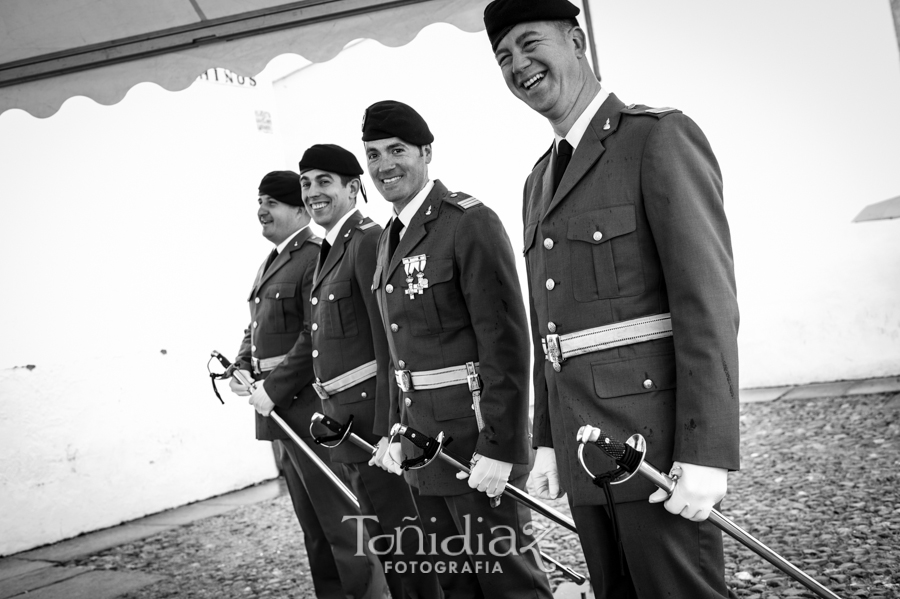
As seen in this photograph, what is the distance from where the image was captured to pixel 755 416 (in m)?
6.36

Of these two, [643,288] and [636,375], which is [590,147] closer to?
[643,288]

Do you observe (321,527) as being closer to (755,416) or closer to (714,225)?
(714,225)

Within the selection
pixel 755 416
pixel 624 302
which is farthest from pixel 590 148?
pixel 755 416

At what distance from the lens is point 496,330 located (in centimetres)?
241

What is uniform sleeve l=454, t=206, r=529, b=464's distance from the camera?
2.31m

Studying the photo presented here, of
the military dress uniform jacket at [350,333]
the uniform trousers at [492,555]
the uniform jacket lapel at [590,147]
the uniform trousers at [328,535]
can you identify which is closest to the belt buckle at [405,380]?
the uniform trousers at [492,555]

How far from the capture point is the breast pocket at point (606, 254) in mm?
1637

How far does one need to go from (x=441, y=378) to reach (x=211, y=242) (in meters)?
4.56

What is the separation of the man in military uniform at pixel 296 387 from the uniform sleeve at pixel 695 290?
221 centimetres

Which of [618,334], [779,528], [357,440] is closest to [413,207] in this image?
[357,440]

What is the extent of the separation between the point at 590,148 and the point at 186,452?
5412 mm

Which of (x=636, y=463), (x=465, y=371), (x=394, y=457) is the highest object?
(x=465, y=371)

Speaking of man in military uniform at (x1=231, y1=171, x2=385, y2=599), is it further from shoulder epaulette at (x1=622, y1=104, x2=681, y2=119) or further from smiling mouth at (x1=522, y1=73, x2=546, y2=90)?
shoulder epaulette at (x1=622, y1=104, x2=681, y2=119)

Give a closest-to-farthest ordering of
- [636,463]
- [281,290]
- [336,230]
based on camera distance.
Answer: [636,463] → [336,230] → [281,290]
